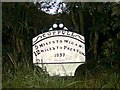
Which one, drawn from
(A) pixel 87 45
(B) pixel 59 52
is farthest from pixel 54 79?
(A) pixel 87 45

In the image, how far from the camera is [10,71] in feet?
4.70

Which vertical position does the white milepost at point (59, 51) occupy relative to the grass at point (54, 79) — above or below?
above

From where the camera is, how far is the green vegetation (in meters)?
1.41

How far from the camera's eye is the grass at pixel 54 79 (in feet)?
4.64

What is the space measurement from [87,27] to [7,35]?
0.47 meters

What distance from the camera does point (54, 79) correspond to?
1416mm

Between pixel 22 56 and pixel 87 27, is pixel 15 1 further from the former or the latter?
pixel 87 27

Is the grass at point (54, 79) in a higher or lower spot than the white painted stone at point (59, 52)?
lower

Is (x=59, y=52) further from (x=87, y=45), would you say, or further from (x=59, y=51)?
(x=87, y=45)

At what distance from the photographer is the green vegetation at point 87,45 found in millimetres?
1409

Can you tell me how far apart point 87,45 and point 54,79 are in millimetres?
272

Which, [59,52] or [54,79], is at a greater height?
[59,52]

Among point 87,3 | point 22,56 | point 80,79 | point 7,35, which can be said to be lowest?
point 80,79

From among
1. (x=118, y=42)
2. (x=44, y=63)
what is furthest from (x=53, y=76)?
(x=118, y=42)
